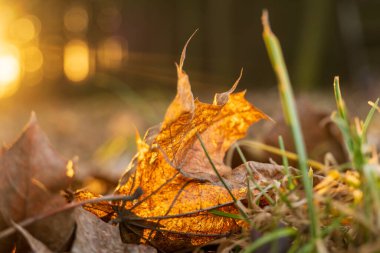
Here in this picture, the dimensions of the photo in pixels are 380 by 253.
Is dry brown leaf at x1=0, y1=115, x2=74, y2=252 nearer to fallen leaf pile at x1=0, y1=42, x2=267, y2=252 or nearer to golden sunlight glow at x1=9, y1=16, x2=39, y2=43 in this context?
fallen leaf pile at x1=0, y1=42, x2=267, y2=252

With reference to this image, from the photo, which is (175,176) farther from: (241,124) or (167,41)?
(167,41)

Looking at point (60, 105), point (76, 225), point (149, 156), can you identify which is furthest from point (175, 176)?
point (60, 105)

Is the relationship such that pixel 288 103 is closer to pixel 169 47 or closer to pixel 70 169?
pixel 70 169

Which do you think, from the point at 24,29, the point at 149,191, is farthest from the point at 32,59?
the point at 149,191

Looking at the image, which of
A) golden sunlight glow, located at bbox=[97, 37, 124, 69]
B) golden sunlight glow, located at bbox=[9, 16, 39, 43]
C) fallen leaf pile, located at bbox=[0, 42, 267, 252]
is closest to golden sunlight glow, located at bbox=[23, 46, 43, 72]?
golden sunlight glow, located at bbox=[9, 16, 39, 43]

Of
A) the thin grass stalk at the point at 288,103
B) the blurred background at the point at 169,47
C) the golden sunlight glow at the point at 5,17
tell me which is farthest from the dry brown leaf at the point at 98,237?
the golden sunlight glow at the point at 5,17

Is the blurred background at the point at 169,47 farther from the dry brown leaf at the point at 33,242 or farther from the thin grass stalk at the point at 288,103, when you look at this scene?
the thin grass stalk at the point at 288,103
